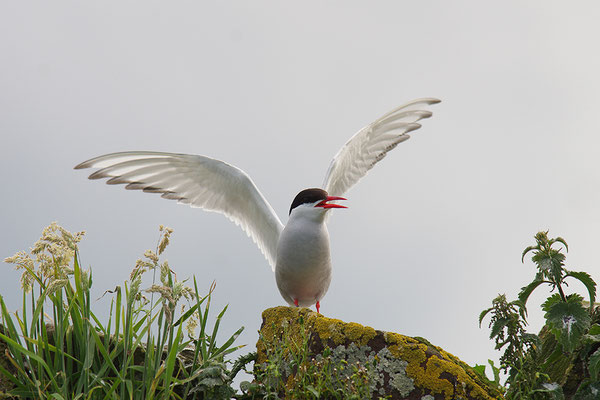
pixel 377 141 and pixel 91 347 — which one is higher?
pixel 377 141

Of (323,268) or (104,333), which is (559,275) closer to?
(323,268)

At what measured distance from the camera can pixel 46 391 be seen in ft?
15.2

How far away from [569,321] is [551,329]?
5.8 inches

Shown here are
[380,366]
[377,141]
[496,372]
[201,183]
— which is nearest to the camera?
[380,366]

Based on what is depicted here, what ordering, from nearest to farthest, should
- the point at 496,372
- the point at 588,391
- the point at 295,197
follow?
the point at 588,391, the point at 496,372, the point at 295,197

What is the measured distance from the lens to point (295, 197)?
6637 millimetres

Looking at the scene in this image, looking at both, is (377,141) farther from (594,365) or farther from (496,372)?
(594,365)

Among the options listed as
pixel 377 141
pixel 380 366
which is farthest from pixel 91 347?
pixel 377 141

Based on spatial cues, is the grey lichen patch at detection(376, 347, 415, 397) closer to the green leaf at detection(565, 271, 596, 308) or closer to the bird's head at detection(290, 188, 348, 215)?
the green leaf at detection(565, 271, 596, 308)

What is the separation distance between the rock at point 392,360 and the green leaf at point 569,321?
2.10 ft

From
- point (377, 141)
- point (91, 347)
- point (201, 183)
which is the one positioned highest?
point (377, 141)

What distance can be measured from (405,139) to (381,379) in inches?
156

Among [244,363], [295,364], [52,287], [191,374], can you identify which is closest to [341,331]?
[295,364]

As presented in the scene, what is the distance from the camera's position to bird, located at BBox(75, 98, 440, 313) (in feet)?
20.7
